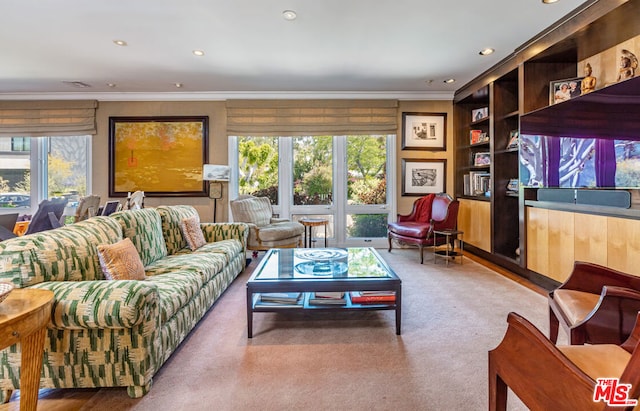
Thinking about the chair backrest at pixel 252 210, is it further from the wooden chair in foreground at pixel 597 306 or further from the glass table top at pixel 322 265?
the wooden chair in foreground at pixel 597 306

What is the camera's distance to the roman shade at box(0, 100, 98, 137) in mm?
4742

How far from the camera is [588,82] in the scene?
2836 millimetres

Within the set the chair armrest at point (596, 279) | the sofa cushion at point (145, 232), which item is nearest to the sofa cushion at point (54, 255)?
the sofa cushion at point (145, 232)

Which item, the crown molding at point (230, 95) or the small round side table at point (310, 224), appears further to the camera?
the crown molding at point (230, 95)

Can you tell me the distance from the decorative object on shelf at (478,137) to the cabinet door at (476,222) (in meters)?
0.86

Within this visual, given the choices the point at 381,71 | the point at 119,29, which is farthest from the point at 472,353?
the point at 119,29

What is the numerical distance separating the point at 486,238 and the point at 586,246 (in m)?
1.60

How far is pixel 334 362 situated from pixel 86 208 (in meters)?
3.39

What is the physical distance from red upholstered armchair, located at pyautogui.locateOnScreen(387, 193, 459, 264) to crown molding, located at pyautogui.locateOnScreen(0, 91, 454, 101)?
1.66 m

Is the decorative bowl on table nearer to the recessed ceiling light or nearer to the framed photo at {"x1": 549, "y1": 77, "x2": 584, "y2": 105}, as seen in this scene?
the recessed ceiling light

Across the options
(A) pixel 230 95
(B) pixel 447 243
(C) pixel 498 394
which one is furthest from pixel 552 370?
(A) pixel 230 95

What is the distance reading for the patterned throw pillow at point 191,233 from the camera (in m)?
3.08

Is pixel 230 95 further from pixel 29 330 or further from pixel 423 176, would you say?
pixel 29 330

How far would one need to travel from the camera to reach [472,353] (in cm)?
190
